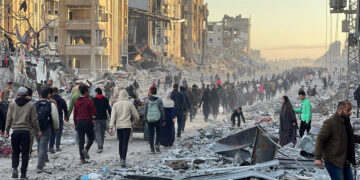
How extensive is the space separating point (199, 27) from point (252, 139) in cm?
9260

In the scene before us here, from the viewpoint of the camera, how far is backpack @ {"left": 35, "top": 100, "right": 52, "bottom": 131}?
10844mm

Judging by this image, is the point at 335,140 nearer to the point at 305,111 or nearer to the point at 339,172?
the point at 339,172

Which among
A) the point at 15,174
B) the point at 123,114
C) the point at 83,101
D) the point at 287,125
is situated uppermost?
the point at 83,101

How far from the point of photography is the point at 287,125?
13992mm

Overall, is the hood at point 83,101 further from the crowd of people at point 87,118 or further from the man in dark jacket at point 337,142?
the man in dark jacket at point 337,142

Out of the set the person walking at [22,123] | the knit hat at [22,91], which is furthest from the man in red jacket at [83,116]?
the knit hat at [22,91]

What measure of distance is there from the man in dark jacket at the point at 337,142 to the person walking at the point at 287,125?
7074mm

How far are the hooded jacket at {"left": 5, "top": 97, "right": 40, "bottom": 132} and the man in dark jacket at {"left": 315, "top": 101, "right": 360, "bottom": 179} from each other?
5.03 metres

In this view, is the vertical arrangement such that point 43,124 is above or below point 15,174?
above

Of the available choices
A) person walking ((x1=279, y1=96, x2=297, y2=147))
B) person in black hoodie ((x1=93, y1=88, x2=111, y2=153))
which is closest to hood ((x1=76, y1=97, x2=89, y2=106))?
person in black hoodie ((x1=93, y1=88, x2=111, y2=153))

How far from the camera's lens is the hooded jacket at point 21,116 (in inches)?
381

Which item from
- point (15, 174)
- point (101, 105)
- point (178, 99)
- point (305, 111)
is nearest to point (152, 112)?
point (101, 105)

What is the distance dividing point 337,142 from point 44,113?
5.99 m

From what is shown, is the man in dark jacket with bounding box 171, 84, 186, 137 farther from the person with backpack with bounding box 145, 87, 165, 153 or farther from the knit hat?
the knit hat
